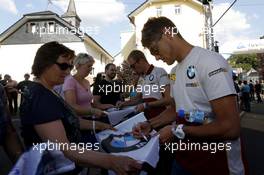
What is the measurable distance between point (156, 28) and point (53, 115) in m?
0.90

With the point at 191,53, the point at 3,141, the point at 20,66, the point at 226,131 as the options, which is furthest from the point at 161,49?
the point at 20,66

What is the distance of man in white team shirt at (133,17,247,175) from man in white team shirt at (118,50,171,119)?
2054mm

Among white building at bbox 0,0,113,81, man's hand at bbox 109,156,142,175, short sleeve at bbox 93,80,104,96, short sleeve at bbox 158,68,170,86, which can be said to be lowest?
man's hand at bbox 109,156,142,175

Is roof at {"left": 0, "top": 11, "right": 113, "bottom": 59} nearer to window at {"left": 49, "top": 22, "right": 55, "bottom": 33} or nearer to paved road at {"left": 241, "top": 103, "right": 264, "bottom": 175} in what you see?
window at {"left": 49, "top": 22, "right": 55, "bottom": 33}

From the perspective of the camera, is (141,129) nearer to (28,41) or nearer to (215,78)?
(215,78)

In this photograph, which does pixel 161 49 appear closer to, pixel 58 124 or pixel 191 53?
pixel 191 53

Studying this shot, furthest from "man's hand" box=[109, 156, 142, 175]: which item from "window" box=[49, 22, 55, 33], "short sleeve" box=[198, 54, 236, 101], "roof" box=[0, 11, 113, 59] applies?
"window" box=[49, 22, 55, 33]

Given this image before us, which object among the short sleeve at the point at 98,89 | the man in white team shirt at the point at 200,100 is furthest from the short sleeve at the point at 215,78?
the short sleeve at the point at 98,89

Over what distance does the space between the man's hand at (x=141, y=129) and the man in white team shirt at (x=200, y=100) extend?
3cm

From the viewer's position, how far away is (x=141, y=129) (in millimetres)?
3059

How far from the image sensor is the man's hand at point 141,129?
2978 millimetres

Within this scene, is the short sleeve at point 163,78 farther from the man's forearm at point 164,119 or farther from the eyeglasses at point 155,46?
the eyeglasses at point 155,46

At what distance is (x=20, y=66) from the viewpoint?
4350cm

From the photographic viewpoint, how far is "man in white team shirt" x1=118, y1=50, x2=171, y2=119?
500 cm
